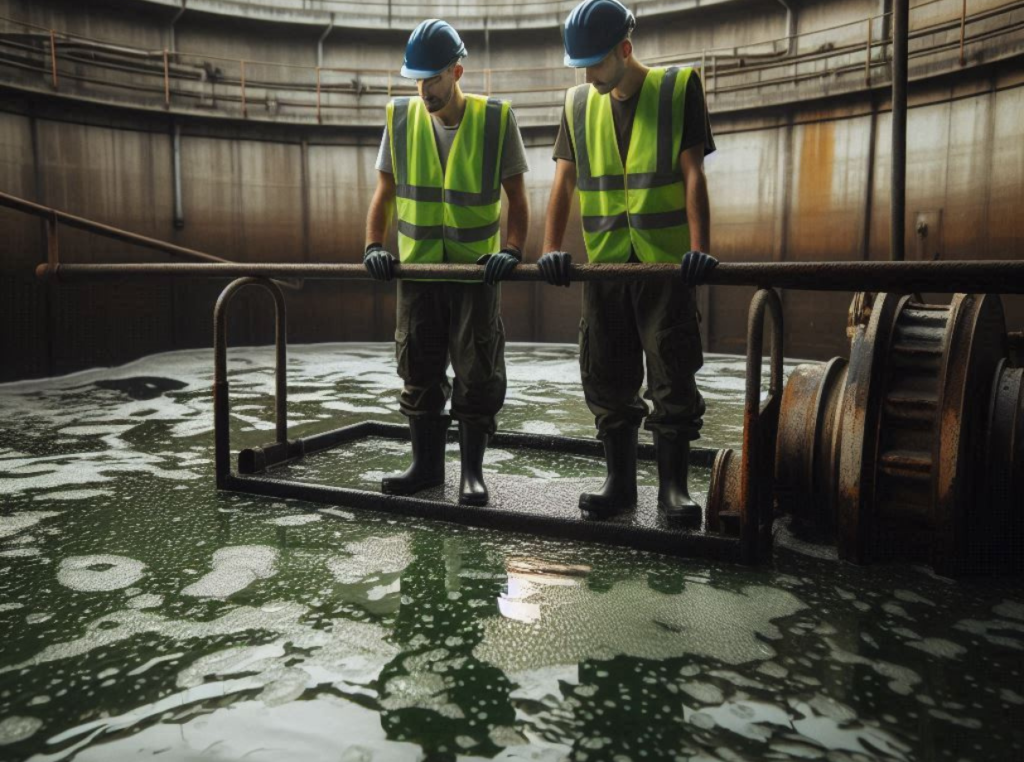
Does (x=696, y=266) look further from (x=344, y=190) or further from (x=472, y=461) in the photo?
(x=344, y=190)

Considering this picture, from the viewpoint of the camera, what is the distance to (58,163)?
9.00 meters

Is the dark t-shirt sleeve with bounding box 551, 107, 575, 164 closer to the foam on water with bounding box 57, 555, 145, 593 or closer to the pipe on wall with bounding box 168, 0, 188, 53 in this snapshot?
the foam on water with bounding box 57, 555, 145, 593

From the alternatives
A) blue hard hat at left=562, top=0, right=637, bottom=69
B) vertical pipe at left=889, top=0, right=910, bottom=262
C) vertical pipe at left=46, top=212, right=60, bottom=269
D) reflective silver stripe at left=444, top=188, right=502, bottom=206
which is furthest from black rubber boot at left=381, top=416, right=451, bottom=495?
vertical pipe at left=889, top=0, right=910, bottom=262

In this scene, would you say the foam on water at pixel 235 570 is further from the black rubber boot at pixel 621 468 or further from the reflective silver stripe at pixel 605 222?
the reflective silver stripe at pixel 605 222

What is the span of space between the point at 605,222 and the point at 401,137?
0.96 m

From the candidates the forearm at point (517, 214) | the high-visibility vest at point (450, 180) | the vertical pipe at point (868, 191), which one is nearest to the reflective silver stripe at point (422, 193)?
the high-visibility vest at point (450, 180)

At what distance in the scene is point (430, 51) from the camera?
9.78 feet

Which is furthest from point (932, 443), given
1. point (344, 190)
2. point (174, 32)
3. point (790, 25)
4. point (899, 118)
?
point (174, 32)

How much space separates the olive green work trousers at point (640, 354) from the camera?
112 inches

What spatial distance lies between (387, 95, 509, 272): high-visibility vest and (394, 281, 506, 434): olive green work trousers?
0.50 ft

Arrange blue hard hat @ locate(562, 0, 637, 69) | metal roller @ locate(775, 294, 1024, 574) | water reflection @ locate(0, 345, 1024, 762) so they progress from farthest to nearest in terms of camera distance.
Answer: blue hard hat @ locate(562, 0, 637, 69) → metal roller @ locate(775, 294, 1024, 574) → water reflection @ locate(0, 345, 1024, 762)

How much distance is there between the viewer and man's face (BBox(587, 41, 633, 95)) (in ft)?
8.95

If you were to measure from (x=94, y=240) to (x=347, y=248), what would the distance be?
375cm

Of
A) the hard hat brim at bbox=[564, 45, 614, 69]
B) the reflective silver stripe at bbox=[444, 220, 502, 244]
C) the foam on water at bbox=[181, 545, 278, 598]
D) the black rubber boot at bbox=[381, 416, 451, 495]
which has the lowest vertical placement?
Result: the foam on water at bbox=[181, 545, 278, 598]
